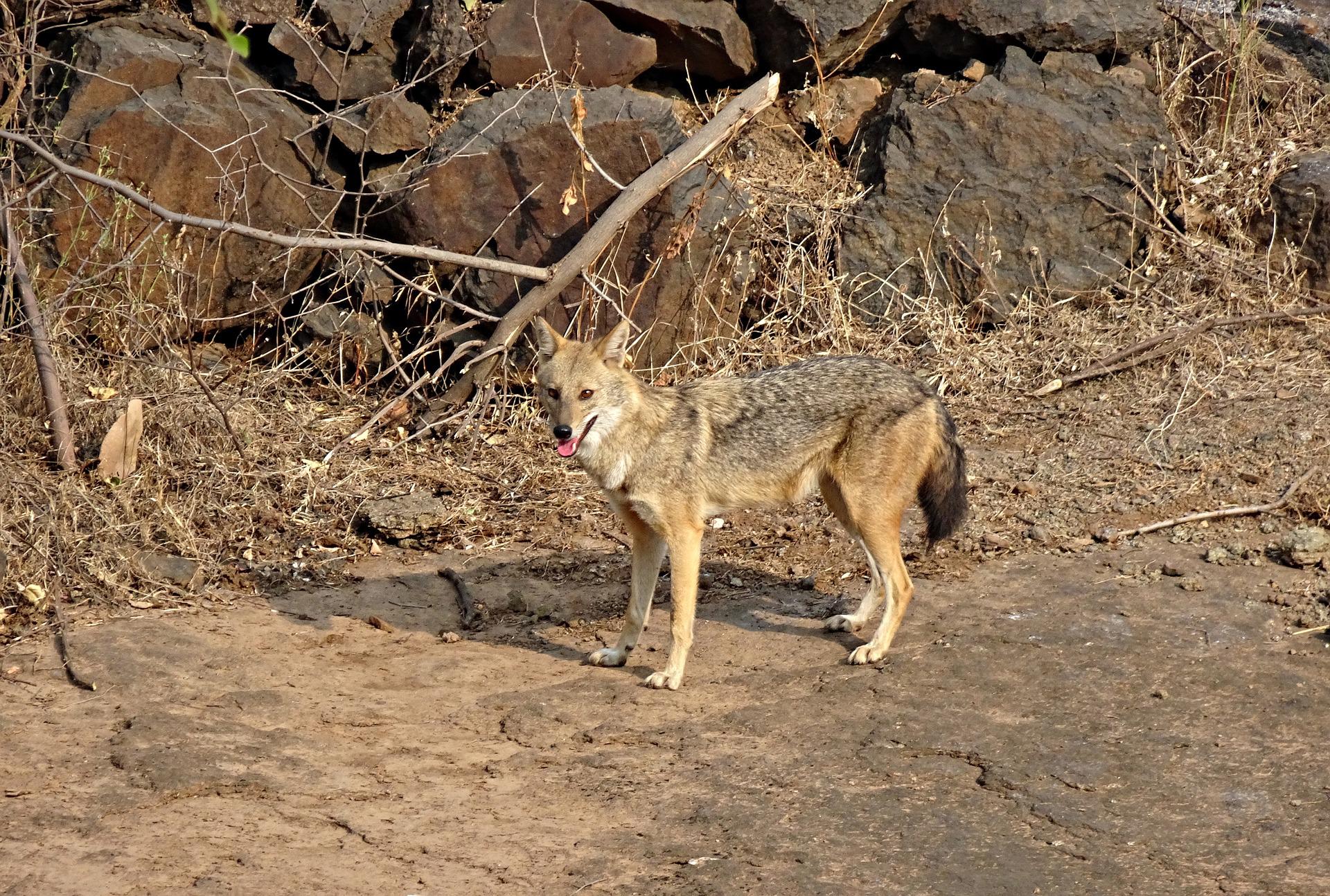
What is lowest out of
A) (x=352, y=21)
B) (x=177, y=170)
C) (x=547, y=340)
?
(x=547, y=340)

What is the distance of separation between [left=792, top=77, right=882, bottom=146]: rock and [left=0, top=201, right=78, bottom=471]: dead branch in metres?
6.42

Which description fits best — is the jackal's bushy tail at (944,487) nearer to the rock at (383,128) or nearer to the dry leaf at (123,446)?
the dry leaf at (123,446)

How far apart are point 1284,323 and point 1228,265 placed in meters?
0.70

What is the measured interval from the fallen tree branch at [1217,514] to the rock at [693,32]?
18.0 feet

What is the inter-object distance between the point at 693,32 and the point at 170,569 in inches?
240

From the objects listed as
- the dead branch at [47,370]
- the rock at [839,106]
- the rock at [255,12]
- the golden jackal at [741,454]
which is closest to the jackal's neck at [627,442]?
the golden jackal at [741,454]

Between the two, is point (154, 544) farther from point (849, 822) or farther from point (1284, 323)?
point (1284, 323)

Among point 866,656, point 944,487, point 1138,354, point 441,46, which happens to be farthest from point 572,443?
point 1138,354

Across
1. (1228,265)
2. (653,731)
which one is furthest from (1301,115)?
(653,731)

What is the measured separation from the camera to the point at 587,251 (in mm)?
9375

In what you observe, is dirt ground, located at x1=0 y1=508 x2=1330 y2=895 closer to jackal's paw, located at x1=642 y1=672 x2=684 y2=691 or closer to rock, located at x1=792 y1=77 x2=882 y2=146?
jackal's paw, located at x1=642 y1=672 x2=684 y2=691

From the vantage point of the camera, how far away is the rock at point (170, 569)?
7406mm

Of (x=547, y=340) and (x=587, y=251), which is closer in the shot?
(x=547, y=340)

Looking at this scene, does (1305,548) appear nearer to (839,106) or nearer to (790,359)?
(790,359)
